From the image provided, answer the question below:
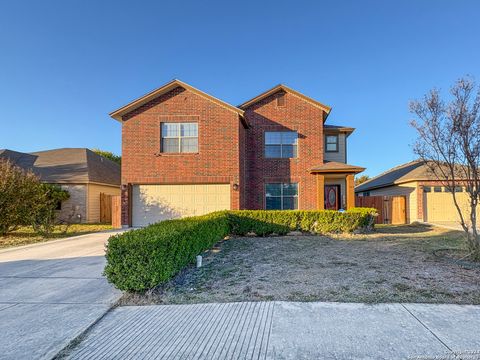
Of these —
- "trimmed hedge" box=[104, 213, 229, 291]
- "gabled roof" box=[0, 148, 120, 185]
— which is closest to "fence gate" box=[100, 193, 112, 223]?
"gabled roof" box=[0, 148, 120, 185]

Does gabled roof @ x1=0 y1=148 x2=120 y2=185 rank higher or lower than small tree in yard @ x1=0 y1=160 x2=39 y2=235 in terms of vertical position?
higher

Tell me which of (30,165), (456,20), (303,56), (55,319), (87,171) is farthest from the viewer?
(30,165)

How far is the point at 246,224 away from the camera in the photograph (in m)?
11.4

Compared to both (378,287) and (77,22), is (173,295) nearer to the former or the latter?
(378,287)

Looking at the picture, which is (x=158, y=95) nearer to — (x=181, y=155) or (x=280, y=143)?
(x=181, y=155)

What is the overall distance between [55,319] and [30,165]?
22087 millimetres

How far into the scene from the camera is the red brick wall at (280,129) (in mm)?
15188

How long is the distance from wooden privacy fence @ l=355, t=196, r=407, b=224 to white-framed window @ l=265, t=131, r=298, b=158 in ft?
18.7

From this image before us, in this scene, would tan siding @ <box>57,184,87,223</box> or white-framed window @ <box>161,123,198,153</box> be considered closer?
white-framed window @ <box>161,123,198,153</box>

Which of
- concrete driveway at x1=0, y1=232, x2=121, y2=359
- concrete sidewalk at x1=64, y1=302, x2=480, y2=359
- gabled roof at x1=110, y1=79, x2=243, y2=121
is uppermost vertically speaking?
gabled roof at x1=110, y1=79, x2=243, y2=121

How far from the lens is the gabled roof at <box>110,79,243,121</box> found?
13445mm

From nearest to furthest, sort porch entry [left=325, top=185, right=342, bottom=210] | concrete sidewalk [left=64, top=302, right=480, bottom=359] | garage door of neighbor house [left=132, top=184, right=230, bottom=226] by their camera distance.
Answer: concrete sidewalk [left=64, top=302, right=480, bottom=359] → garage door of neighbor house [left=132, top=184, right=230, bottom=226] → porch entry [left=325, top=185, right=342, bottom=210]

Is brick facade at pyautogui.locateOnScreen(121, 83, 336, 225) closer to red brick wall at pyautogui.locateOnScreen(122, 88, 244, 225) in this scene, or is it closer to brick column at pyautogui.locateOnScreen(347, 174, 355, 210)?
red brick wall at pyautogui.locateOnScreen(122, 88, 244, 225)

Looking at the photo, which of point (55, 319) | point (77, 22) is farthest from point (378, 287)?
point (77, 22)
